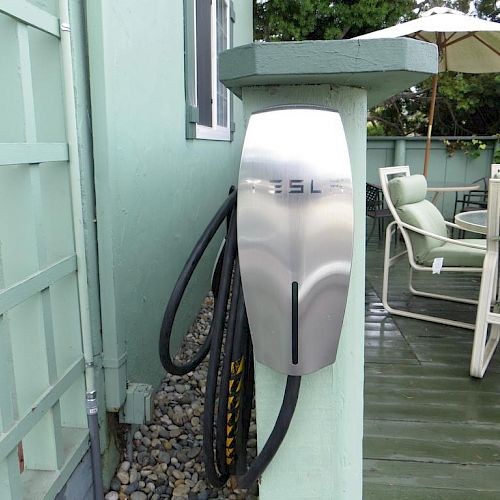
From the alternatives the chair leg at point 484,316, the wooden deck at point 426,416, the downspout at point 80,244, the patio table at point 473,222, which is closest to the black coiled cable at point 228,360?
the downspout at point 80,244

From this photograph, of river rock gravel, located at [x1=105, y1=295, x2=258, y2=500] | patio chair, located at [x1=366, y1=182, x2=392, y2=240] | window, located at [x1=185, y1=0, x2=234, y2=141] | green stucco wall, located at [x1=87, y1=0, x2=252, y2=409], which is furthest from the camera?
patio chair, located at [x1=366, y1=182, x2=392, y2=240]

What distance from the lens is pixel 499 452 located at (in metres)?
1.89

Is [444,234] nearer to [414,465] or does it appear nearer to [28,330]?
[414,465]

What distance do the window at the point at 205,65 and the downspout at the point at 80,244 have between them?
1508mm

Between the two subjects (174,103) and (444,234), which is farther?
(444,234)

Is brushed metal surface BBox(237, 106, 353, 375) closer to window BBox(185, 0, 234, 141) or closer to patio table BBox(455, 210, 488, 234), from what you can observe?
patio table BBox(455, 210, 488, 234)

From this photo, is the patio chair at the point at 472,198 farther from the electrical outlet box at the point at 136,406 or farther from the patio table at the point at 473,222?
the electrical outlet box at the point at 136,406

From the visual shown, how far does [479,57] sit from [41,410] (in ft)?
18.6

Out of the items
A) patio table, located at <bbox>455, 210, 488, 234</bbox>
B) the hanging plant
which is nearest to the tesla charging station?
patio table, located at <bbox>455, 210, 488, 234</bbox>

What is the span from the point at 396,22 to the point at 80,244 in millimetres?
8877

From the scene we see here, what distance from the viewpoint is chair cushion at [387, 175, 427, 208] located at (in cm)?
328

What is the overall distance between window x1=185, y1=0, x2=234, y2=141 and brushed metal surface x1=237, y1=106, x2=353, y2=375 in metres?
2.08

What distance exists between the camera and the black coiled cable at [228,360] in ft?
3.86

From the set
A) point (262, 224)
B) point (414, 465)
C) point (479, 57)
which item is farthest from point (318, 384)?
point (479, 57)
